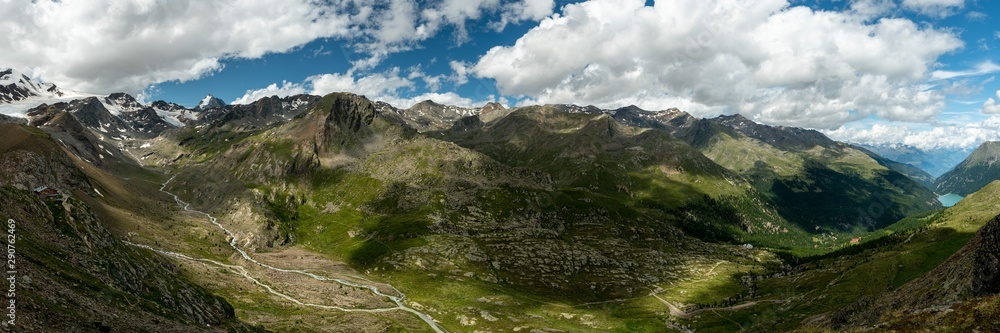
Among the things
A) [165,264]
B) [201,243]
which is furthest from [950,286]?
[201,243]

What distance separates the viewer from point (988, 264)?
52.1 metres

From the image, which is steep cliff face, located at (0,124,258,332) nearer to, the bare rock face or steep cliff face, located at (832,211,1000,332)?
steep cliff face, located at (832,211,1000,332)

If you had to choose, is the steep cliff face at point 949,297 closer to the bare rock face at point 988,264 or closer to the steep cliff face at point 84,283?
the bare rock face at point 988,264

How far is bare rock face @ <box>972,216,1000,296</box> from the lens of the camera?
5081 cm

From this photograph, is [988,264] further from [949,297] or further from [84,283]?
[84,283]

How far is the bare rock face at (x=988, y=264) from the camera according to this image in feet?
167

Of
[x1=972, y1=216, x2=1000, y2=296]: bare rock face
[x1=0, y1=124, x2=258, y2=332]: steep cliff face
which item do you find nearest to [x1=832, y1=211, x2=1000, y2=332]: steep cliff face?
[x1=972, y1=216, x2=1000, y2=296]: bare rock face

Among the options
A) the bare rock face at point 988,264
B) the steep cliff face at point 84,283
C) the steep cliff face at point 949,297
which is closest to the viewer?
the steep cliff face at point 949,297

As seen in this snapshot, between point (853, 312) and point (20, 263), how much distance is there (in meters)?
106

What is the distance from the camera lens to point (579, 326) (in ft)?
463

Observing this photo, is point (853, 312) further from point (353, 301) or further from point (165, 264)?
point (165, 264)

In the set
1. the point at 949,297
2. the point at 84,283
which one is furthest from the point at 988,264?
the point at 84,283

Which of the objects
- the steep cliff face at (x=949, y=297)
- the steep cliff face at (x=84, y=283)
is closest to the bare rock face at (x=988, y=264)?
the steep cliff face at (x=949, y=297)

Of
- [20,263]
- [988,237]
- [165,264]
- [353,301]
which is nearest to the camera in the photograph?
[20,263]
